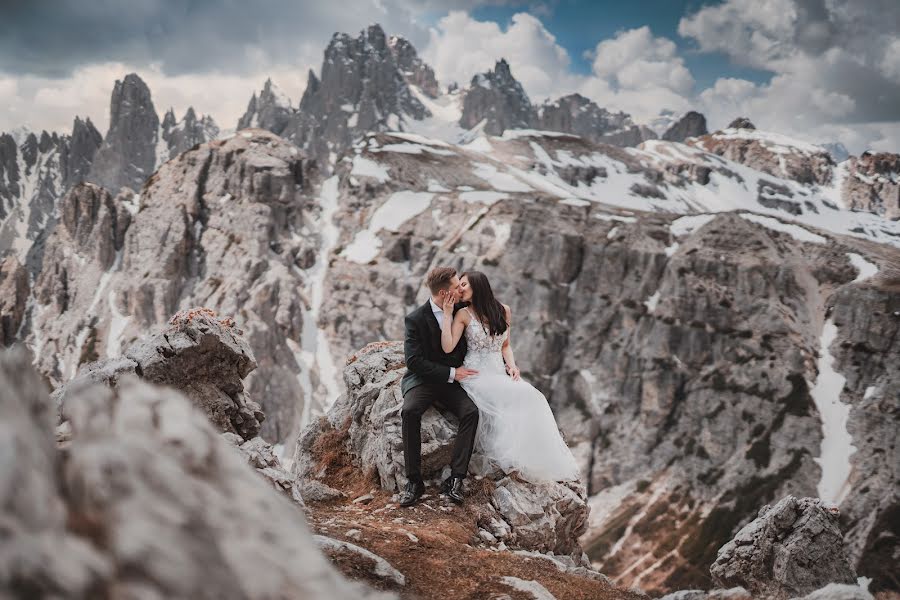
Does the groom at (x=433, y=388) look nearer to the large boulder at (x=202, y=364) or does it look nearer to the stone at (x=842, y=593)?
the stone at (x=842, y=593)

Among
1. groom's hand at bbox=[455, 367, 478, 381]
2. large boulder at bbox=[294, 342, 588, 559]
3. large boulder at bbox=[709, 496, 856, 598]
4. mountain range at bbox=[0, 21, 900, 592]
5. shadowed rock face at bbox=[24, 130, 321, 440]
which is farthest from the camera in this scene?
shadowed rock face at bbox=[24, 130, 321, 440]

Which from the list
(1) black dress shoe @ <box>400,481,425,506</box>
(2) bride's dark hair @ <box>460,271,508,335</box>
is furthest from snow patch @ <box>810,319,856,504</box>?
→ (1) black dress shoe @ <box>400,481,425,506</box>

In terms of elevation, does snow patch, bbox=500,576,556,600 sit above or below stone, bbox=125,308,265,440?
below

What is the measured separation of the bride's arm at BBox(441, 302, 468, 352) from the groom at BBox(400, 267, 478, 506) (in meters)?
0.26

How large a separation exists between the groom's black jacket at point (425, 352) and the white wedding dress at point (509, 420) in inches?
24.4

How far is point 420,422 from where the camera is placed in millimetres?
12375

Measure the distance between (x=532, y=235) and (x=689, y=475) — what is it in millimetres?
56604

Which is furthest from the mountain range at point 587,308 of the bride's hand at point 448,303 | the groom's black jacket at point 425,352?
the bride's hand at point 448,303

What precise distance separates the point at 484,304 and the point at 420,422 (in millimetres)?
3067

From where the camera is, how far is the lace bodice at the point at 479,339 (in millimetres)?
12891

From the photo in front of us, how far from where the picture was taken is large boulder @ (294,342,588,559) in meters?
12.7

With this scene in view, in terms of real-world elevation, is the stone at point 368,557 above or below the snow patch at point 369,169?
below

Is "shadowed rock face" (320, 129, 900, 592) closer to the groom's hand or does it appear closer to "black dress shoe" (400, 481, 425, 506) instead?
"black dress shoe" (400, 481, 425, 506)

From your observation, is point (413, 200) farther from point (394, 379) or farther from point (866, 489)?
point (394, 379)
